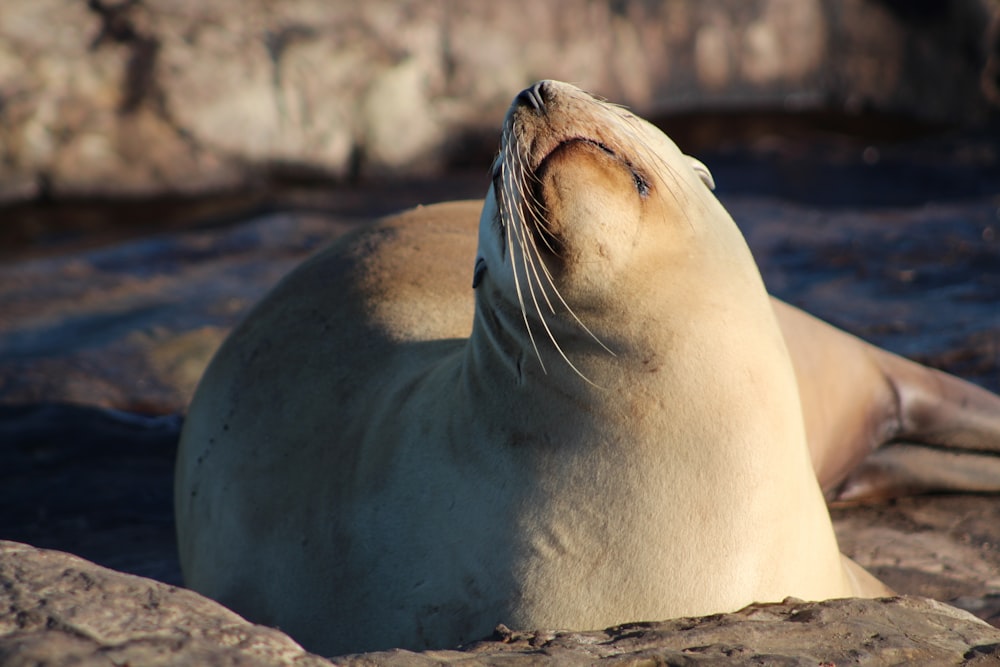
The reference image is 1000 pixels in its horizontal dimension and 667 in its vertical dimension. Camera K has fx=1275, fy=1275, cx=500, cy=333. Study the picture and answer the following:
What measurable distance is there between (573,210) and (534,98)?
0.27 meters

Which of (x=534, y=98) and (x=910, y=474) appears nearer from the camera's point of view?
(x=534, y=98)

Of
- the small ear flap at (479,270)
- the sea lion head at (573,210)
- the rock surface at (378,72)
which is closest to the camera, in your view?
the sea lion head at (573,210)

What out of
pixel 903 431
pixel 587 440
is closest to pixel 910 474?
pixel 903 431

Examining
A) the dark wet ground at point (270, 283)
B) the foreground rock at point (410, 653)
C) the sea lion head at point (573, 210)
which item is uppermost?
the sea lion head at point (573, 210)

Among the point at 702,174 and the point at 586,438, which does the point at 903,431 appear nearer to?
the point at 702,174

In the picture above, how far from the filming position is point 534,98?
8.56 feet

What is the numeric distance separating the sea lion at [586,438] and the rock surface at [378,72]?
6562 mm

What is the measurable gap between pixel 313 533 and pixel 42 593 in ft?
3.72

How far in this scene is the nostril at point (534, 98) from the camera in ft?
8.48

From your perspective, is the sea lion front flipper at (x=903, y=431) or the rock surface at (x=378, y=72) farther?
the rock surface at (x=378, y=72)

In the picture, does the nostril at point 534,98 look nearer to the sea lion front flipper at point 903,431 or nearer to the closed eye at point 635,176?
the closed eye at point 635,176

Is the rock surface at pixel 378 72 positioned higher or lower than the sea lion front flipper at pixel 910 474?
higher

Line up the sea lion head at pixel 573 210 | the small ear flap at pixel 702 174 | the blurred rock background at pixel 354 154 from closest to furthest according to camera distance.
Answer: the sea lion head at pixel 573 210 < the small ear flap at pixel 702 174 < the blurred rock background at pixel 354 154

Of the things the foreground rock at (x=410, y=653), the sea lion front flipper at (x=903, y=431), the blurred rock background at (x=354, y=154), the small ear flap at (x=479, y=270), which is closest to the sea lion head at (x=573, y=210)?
the small ear flap at (x=479, y=270)
